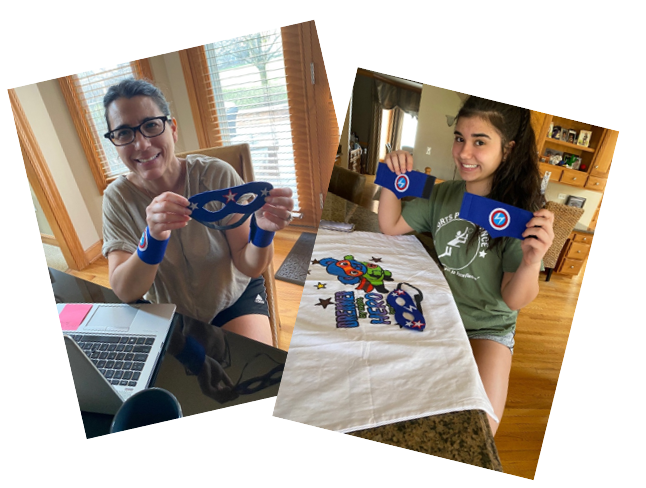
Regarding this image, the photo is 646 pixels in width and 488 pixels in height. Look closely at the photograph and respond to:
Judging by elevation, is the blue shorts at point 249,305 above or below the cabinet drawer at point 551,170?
below

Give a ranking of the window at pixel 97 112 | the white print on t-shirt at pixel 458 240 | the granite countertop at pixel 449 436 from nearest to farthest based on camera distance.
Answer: the granite countertop at pixel 449 436 → the window at pixel 97 112 → the white print on t-shirt at pixel 458 240

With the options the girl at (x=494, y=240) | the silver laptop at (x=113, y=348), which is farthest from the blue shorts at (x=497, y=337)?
the silver laptop at (x=113, y=348)

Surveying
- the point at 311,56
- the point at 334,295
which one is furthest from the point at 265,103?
the point at 334,295

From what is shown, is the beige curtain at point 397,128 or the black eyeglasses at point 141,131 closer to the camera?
the black eyeglasses at point 141,131

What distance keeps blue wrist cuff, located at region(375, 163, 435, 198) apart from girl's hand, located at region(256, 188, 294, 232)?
30cm

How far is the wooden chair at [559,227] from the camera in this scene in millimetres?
901

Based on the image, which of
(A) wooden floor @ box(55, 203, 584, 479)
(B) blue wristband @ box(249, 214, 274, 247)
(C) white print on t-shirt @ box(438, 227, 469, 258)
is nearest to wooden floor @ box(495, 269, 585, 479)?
(A) wooden floor @ box(55, 203, 584, 479)

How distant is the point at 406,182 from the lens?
1053 mm

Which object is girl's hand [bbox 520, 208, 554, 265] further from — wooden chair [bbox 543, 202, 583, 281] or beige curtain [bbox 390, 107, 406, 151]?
beige curtain [bbox 390, 107, 406, 151]

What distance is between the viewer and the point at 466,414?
783mm

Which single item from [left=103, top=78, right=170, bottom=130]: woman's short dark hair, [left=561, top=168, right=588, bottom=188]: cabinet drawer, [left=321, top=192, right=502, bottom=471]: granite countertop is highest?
[left=103, top=78, right=170, bottom=130]: woman's short dark hair

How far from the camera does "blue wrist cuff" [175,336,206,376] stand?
896 mm

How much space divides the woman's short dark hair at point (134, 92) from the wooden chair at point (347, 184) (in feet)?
1.48

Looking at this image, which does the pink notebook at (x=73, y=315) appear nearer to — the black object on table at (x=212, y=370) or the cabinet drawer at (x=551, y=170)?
the black object on table at (x=212, y=370)
